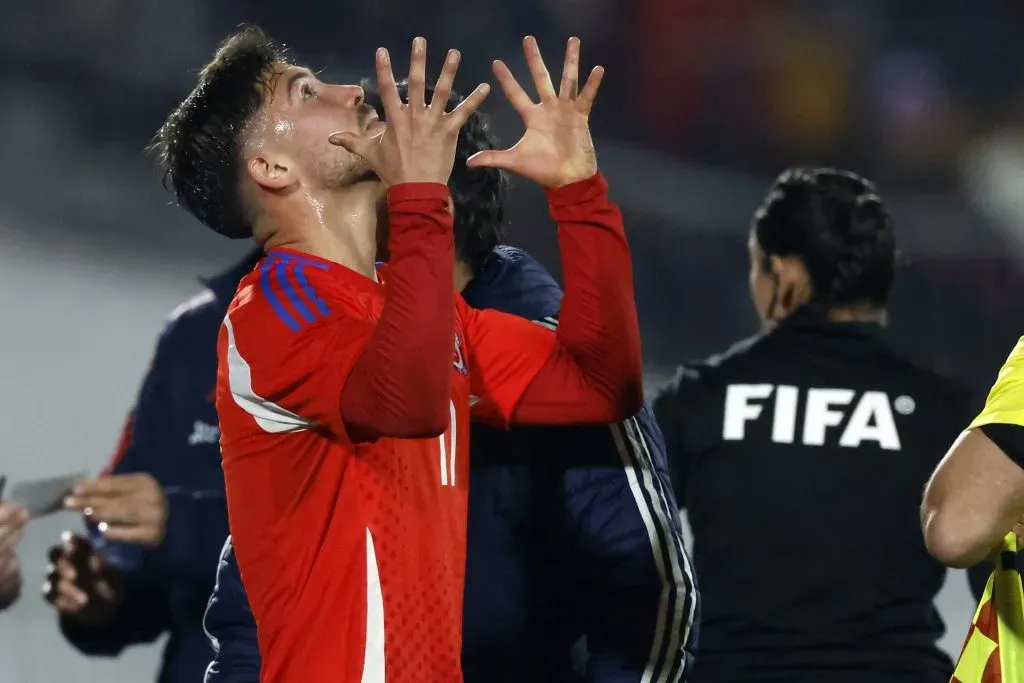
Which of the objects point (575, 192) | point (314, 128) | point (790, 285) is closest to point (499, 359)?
point (575, 192)

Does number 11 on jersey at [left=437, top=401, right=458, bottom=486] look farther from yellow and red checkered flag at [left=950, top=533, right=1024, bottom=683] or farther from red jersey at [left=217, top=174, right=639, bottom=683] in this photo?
yellow and red checkered flag at [left=950, top=533, right=1024, bottom=683]

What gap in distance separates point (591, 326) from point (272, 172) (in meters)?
0.35

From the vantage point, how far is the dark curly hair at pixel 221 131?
1442 millimetres

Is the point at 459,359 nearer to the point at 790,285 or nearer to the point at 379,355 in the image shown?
the point at 379,355

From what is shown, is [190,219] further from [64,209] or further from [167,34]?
[167,34]

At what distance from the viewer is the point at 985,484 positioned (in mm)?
1340

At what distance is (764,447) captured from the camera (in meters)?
2.08

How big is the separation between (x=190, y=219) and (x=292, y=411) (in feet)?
11.7

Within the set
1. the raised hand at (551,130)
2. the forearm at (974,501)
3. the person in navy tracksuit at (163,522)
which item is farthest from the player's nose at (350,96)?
the person in navy tracksuit at (163,522)

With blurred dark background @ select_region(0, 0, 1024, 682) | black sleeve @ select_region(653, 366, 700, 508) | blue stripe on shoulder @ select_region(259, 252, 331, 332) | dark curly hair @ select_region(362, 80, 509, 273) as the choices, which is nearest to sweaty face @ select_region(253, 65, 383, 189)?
blue stripe on shoulder @ select_region(259, 252, 331, 332)

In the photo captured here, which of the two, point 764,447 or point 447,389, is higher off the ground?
point 447,389

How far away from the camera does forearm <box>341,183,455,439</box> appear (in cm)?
118

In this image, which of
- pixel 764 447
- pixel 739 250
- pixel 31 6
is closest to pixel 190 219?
pixel 31 6

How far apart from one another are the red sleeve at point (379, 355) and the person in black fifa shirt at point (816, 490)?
3.18 feet
